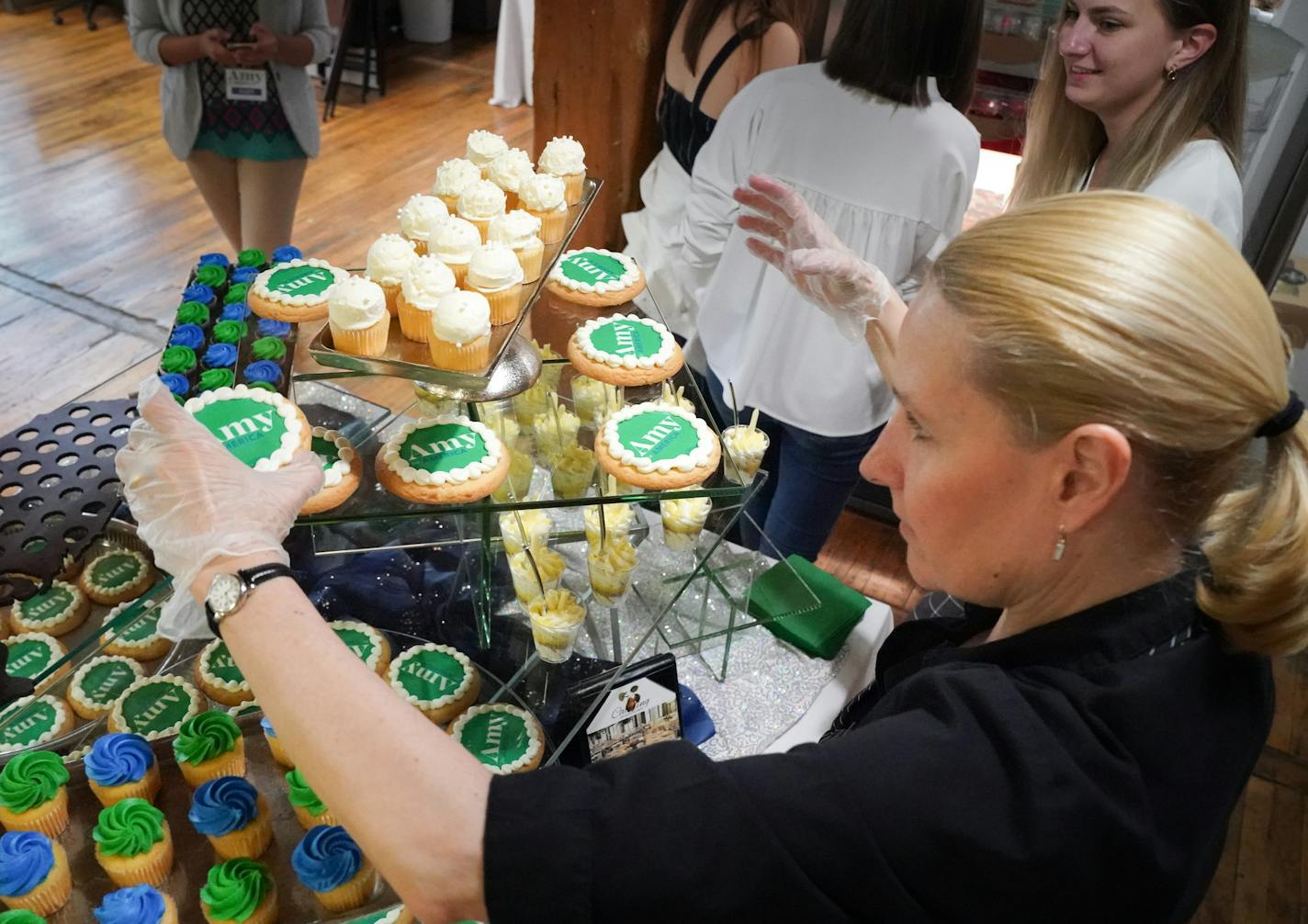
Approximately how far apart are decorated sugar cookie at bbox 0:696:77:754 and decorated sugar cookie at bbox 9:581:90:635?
0.43 ft

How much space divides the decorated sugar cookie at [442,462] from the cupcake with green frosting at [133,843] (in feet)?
2.40

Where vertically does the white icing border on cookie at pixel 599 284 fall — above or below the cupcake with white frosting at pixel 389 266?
below

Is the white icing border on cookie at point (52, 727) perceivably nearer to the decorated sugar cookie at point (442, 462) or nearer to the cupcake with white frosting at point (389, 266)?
the decorated sugar cookie at point (442, 462)

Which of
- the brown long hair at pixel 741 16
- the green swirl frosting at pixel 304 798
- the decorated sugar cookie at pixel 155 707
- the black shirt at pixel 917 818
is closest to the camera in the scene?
the black shirt at pixel 917 818

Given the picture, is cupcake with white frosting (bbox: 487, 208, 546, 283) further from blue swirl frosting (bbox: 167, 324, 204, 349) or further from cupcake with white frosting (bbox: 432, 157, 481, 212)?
blue swirl frosting (bbox: 167, 324, 204, 349)

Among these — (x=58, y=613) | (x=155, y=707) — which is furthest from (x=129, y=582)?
(x=155, y=707)

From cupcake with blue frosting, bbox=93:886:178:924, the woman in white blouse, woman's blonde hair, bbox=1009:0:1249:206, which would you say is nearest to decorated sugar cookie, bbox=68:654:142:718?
cupcake with blue frosting, bbox=93:886:178:924

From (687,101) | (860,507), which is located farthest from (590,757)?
(860,507)

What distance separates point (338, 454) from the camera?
1575 mm

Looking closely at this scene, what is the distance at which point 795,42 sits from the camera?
2670 mm

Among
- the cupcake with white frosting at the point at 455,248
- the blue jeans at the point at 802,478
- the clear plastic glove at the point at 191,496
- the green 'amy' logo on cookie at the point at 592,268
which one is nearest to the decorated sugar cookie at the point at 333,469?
the clear plastic glove at the point at 191,496

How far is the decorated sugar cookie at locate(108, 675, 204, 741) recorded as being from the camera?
183 centimetres

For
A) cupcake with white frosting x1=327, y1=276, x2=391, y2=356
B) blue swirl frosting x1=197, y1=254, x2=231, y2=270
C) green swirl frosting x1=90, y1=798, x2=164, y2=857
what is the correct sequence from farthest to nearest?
blue swirl frosting x1=197, y1=254, x2=231, y2=270
green swirl frosting x1=90, y1=798, x2=164, y2=857
cupcake with white frosting x1=327, y1=276, x2=391, y2=356

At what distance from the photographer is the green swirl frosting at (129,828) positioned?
5.23 ft
